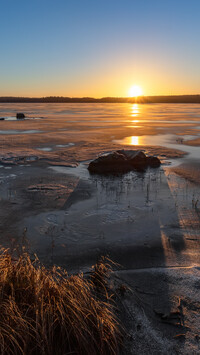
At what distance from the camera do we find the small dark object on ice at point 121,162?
11.0m

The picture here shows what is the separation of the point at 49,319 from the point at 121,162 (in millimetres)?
Answer: 9019

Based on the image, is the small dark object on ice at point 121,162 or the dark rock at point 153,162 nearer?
the small dark object on ice at point 121,162

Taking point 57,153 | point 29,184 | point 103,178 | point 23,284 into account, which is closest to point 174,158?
point 103,178

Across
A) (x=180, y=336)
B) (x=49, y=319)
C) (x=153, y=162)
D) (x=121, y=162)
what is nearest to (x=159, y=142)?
(x=153, y=162)

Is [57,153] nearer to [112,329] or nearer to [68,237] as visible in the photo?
[68,237]

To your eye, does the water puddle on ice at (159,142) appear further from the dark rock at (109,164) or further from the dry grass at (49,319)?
the dry grass at (49,319)

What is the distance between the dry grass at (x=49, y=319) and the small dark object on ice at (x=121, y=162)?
25.0ft

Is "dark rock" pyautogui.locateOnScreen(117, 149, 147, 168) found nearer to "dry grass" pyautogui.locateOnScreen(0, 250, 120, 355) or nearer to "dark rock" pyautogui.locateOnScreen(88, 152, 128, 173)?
"dark rock" pyautogui.locateOnScreen(88, 152, 128, 173)

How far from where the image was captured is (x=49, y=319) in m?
2.81

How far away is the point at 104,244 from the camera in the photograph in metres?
5.29

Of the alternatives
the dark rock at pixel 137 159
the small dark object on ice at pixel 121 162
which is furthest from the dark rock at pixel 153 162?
the dark rock at pixel 137 159

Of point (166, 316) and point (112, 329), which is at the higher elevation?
point (112, 329)

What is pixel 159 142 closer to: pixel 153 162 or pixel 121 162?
pixel 153 162

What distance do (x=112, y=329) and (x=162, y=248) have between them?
256 centimetres
